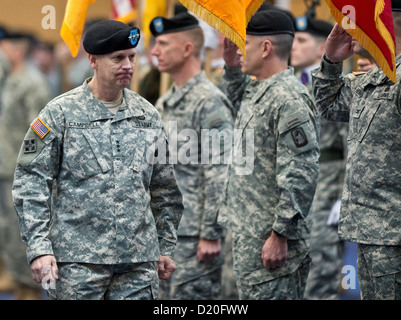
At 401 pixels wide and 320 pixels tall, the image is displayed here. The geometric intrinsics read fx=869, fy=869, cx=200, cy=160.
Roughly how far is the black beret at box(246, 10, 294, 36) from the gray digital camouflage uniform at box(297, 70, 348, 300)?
1838 mm

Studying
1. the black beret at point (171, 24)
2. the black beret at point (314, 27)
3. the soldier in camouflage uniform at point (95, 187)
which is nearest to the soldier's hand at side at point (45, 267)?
the soldier in camouflage uniform at point (95, 187)

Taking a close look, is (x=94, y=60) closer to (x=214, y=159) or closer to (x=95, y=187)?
(x=95, y=187)

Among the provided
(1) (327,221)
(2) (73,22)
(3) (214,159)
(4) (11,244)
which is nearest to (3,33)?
(4) (11,244)

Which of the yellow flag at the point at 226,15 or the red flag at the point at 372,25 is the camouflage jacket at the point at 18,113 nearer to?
the yellow flag at the point at 226,15

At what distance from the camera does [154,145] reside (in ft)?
14.7

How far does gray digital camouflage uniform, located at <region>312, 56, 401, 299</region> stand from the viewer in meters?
4.16

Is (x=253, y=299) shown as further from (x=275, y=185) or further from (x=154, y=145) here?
(x=154, y=145)

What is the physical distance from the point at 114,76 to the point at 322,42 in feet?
10.4

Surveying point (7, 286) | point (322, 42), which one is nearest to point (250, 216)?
point (322, 42)

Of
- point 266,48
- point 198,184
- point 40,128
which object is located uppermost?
point 266,48

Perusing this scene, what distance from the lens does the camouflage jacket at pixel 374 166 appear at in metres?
4.17

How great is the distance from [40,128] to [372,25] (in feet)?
5.49

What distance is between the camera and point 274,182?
16.7 ft
